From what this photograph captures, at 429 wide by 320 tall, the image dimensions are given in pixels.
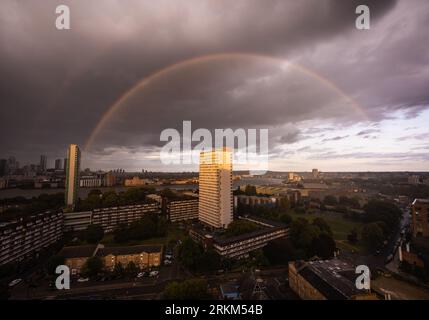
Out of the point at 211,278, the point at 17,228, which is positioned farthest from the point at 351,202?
the point at 17,228

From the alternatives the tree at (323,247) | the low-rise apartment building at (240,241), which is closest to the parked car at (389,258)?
the tree at (323,247)

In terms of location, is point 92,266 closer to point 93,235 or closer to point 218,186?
point 93,235

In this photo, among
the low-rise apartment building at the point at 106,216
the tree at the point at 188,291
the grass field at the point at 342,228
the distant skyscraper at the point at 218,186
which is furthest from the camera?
the distant skyscraper at the point at 218,186

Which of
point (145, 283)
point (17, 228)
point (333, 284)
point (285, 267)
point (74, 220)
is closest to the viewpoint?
point (333, 284)

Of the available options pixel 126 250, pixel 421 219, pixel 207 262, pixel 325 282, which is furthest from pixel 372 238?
pixel 126 250

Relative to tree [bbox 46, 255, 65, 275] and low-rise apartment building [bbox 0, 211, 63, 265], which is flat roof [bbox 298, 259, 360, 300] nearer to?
tree [bbox 46, 255, 65, 275]

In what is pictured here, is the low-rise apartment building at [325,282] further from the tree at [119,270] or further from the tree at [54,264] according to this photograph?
the tree at [54,264]
